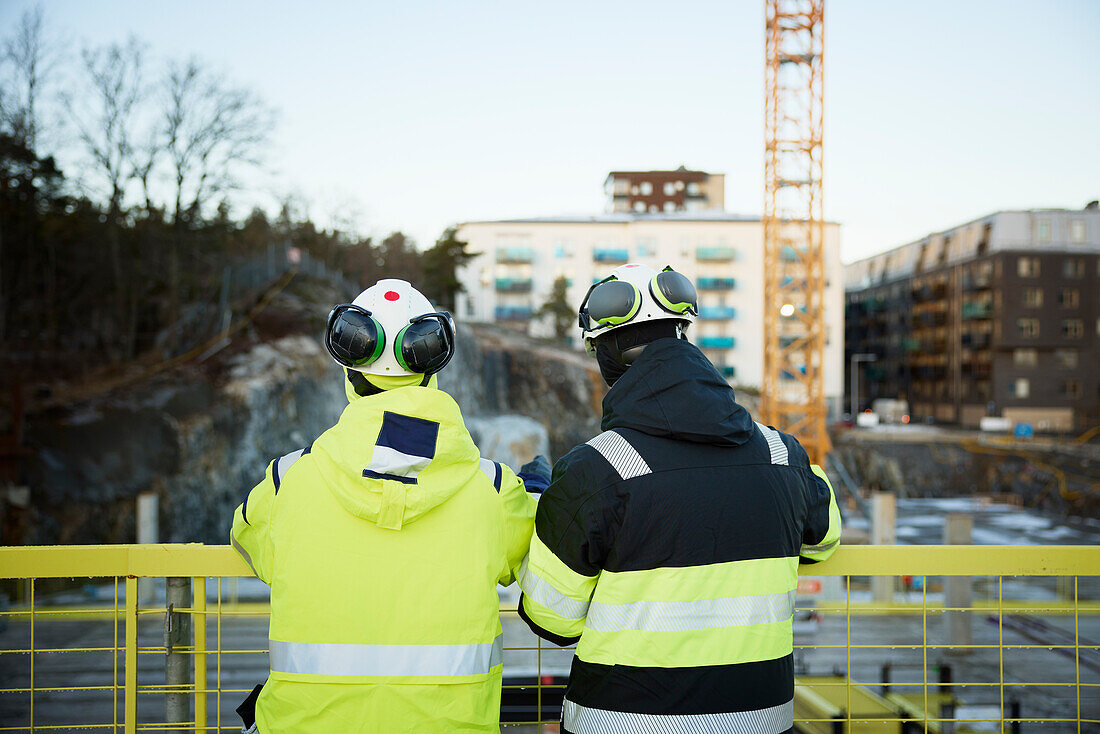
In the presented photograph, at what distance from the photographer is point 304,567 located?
5.69 ft

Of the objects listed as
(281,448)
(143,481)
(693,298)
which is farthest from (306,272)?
(693,298)

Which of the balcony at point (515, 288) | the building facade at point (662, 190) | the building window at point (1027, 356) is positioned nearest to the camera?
the balcony at point (515, 288)

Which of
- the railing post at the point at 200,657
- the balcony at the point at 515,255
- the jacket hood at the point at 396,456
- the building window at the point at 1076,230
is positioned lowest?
the railing post at the point at 200,657

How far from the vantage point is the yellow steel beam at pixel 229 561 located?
2322mm

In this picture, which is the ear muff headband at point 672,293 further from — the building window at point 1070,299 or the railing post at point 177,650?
the building window at point 1070,299

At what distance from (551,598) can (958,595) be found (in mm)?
15434

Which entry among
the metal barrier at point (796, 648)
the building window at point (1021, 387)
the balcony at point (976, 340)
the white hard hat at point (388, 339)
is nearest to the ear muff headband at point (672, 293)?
the white hard hat at point (388, 339)

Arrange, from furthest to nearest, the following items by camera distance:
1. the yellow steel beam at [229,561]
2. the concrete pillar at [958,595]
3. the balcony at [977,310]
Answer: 1. the balcony at [977,310]
2. the concrete pillar at [958,595]
3. the yellow steel beam at [229,561]

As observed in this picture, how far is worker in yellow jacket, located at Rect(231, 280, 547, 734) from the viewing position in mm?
1698

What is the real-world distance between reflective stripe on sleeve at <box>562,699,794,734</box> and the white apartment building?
48236 mm

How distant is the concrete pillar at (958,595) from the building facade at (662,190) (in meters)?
45.5

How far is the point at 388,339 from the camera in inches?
74.5

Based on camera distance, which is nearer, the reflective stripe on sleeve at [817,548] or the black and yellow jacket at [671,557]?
the black and yellow jacket at [671,557]

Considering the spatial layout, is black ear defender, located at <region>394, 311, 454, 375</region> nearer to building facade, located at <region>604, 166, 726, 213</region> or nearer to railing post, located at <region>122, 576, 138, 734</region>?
railing post, located at <region>122, 576, 138, 734</region>
